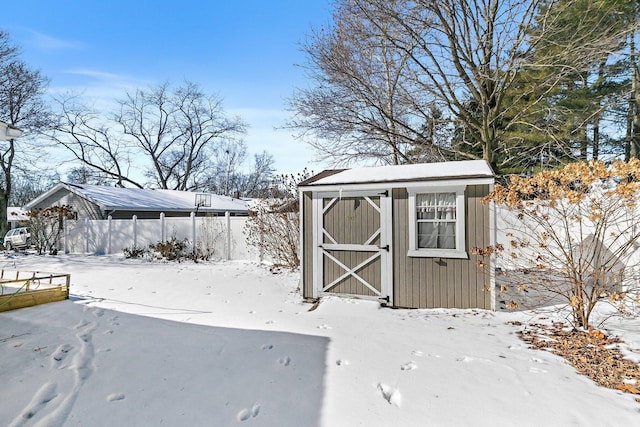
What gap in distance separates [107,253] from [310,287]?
11306 mm

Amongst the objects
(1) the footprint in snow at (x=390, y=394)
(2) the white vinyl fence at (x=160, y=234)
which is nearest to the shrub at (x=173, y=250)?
(2) the white vinyl fence at (x=160, y=234)

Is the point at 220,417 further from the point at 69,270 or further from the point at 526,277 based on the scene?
the point at 69,270

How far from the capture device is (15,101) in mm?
18156

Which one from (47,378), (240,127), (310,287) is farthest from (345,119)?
(240,127)

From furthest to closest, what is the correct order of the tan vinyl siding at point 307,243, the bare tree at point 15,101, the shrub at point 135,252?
the bare tree at point 15,101 < the shrub at point 135,252 < the tan vinyl siding at point 307,243

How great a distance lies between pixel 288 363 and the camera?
11.3 feet

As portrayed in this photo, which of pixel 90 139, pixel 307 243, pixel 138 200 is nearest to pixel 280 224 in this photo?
pixel 307 243

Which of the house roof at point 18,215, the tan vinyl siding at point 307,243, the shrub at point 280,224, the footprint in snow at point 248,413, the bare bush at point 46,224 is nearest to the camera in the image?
the footprint in snow at point 248,413

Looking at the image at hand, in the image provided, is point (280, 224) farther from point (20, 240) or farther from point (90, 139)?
point (90, 139)

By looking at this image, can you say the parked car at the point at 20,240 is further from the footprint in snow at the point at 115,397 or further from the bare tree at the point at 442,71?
the footprint in snow at the point at 115,397

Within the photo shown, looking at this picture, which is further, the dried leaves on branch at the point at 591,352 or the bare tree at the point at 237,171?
the bare tree at the point at 237,171

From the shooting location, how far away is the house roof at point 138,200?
53.0ft

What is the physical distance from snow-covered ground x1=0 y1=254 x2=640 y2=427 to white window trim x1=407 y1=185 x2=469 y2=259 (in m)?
0.91

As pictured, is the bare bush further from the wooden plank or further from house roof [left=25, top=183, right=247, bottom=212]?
the wooden plank
